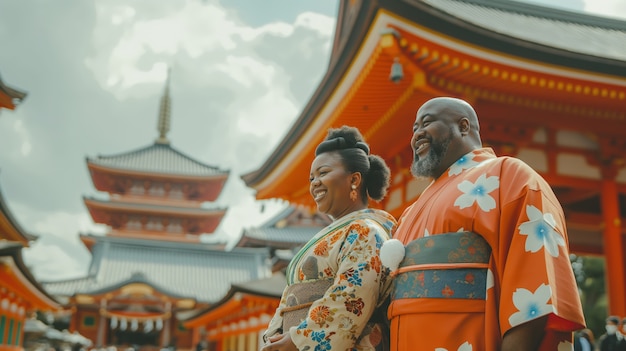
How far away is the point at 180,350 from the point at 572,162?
20068 millimetres

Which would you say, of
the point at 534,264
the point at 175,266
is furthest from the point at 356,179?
the point at 175,266

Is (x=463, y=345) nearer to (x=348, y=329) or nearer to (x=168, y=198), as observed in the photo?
(x=348, y=329)

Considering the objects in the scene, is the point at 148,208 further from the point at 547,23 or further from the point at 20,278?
the point at 547,23

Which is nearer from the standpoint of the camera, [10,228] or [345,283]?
[345,283]

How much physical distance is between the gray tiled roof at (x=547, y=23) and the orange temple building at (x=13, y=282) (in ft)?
22.4

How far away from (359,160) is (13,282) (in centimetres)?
1205

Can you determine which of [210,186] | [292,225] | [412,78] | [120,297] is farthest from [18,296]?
[210,186]

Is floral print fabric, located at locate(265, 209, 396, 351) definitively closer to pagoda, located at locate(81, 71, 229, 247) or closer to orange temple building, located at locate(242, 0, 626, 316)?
orange temple building, located at locate(242, 0, 626, 316)

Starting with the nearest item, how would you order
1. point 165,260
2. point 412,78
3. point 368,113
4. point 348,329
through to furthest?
point 348,329
point 412,78
point 368,113
point 165,260

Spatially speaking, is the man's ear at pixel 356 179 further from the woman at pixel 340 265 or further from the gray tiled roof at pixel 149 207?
the gray tiled roof at pixel 149 207

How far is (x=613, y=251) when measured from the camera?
6.58 meters

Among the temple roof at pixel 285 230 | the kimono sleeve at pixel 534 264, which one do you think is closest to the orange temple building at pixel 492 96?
the kimono sleeve at pixel 534 264

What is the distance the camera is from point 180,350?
23766 millimetres

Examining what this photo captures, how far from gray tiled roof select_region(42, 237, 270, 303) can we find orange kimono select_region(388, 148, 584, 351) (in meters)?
23.2
